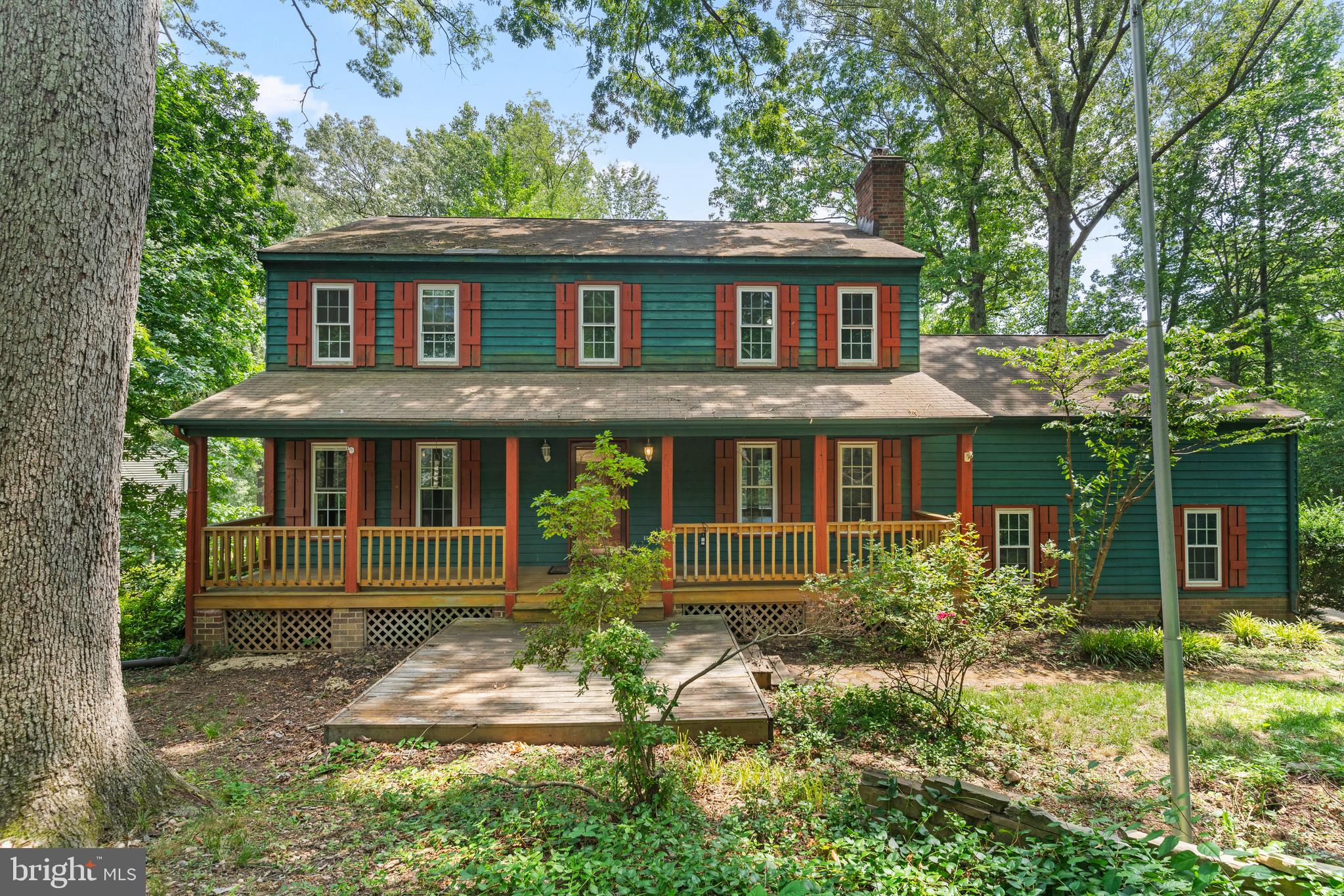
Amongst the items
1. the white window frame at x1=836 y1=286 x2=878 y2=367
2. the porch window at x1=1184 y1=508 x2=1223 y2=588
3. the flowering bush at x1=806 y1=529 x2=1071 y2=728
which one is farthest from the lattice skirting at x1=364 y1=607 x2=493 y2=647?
the porch window at x1=1184 y1=508 x2=1223 y2=588

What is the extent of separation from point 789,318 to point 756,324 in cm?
59

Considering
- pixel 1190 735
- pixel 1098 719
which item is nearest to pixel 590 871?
pixel 1098 719

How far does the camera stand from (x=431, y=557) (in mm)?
10133

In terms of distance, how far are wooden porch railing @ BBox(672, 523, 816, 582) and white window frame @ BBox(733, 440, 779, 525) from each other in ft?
1.50

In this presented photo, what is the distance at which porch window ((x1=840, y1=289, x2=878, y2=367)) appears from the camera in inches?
424

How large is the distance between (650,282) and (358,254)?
509cm

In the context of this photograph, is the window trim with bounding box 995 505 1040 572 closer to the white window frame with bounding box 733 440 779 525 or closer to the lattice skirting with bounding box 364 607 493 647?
the white window frame with bounding box 733 440 779 525

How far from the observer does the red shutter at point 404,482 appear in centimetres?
1008

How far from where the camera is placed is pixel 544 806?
392 cm

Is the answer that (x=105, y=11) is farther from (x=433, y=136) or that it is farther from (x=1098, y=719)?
(x=433, y=136)

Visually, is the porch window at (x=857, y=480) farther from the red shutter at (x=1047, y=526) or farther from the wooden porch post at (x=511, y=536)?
the wooden porch post at (x=511, y=536)

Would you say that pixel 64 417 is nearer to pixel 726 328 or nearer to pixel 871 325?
pixel 726 328

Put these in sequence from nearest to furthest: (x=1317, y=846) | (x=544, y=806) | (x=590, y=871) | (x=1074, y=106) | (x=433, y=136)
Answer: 1. (x=590, y=871)
2. (x=1317, y=846)
3. (x=544, y=806)
4. (x=1074, y=106)
5. (x=433, y=136)

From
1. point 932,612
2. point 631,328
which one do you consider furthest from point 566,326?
point 932,612
